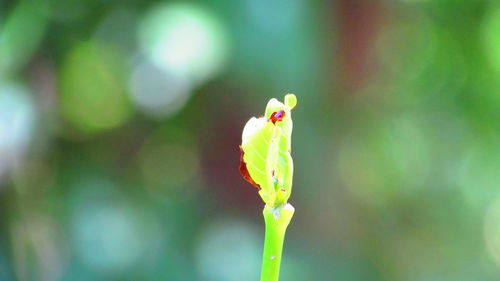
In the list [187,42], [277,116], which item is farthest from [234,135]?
[277,116]

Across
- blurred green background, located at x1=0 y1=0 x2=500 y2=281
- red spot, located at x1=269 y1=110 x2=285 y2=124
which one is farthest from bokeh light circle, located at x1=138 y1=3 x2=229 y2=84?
red spot, located at x1=269 y1=110 x2=285 y2=124

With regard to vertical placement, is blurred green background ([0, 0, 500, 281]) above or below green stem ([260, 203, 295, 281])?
above

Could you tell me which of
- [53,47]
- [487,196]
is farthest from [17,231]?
[487,196]

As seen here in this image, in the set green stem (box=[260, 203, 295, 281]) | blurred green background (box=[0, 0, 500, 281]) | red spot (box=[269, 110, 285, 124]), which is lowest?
green stem (box=[260, 203, 295, 281])

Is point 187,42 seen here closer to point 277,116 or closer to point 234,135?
point 234,135

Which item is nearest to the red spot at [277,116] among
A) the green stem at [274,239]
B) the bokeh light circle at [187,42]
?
the green stem at [274,239]

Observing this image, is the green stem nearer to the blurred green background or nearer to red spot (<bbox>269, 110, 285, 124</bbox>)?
red spot (<bbox>269, 110, 285, 124</bbox>)

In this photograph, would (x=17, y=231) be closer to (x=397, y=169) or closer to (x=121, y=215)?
(x=121, y=215)

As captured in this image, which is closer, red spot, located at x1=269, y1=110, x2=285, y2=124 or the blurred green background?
red spot, located at x1=269, y1=110, x2=285, y2=124
